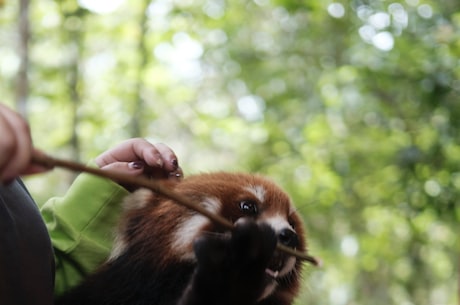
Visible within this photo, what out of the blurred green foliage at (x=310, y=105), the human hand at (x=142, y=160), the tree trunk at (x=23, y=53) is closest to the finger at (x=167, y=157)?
the human hand at (x=142, y=160)

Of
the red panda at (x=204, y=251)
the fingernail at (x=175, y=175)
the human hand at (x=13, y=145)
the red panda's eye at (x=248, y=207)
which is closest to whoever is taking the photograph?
the human hand at (x=13, y=145)

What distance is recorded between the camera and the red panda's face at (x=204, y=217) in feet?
6.09

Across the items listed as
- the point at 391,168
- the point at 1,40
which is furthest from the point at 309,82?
the point at 1,40

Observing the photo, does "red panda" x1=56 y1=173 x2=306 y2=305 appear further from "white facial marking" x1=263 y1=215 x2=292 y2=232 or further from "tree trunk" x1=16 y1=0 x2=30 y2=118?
"tree trunk" x1=16 y1=0 x2=30 y2=118

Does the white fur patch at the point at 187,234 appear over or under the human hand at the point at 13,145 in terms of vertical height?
under

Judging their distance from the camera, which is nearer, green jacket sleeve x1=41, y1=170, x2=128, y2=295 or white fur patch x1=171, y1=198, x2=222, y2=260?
white fur patch x1=171, y1=198, x2=222, y2=260

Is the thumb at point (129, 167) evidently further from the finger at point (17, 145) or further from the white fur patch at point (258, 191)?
the finger at point (17, 145)

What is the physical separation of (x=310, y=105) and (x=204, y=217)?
14.5 ft

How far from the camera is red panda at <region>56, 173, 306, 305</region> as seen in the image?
1.58m

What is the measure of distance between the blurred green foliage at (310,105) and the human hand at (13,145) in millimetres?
2934

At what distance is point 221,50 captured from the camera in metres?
7.14

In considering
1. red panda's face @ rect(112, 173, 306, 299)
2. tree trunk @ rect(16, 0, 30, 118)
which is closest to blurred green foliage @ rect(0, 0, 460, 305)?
tree trunk @ rect(16, 0, 30, 118)

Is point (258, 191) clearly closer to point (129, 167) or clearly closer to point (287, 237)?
point (287, 237)

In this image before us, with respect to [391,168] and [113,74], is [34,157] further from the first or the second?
[113,74]
